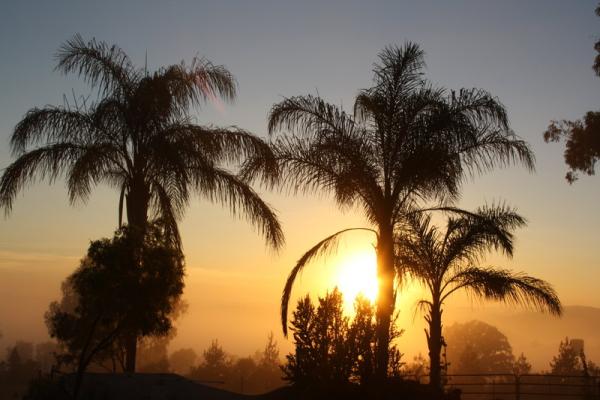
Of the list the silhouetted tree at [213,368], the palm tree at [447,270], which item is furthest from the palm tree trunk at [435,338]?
the silhouetted tree at [213,368]

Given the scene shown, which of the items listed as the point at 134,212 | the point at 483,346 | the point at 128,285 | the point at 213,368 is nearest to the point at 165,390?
the point at 128,285

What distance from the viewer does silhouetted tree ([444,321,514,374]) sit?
109431mm

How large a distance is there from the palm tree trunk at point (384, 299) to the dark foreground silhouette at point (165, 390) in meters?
0.56

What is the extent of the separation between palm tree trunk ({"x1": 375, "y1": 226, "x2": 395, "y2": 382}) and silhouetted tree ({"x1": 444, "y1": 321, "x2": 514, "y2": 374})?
8384cm

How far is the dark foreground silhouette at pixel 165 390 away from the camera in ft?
48.8

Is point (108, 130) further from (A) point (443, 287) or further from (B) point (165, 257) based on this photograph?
(A) point (443, 287)

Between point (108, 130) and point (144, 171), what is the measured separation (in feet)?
4.52

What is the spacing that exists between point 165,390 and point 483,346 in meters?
115

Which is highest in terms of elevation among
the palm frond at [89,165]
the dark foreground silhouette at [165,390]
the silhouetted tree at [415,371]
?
the palm frond at [89,165]

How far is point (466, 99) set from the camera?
1561cm

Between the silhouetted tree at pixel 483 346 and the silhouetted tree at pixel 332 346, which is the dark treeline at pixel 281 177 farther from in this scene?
the silhouetted tree at pixel 483 346

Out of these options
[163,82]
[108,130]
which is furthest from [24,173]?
[163,82]

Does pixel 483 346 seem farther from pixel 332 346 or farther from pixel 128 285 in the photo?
pixel 128 285

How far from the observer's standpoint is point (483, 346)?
12250cm
